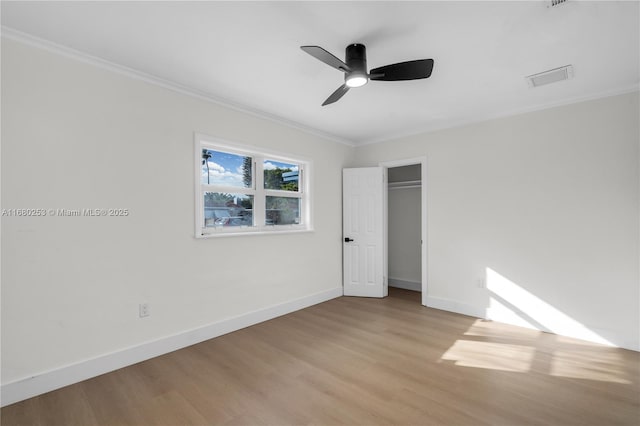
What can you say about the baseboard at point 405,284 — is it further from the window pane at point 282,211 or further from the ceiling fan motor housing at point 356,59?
the ceiling fan motor housing at point 356,59

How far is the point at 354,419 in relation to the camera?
1.92 meters

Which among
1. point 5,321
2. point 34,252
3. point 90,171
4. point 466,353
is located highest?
point 90,171

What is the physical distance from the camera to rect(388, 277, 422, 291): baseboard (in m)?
5.28

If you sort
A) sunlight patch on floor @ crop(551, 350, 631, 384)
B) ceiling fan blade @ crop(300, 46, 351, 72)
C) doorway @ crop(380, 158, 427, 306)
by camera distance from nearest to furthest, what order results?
ceiling fan blade @ crop(300, 46, 351, 72) < sunlight patch on floor @ crop(551, 350, 631, 384) < doorway @ crop(380, 158, 427, 306)

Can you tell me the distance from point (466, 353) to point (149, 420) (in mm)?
2698

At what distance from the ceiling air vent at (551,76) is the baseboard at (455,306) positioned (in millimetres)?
2744

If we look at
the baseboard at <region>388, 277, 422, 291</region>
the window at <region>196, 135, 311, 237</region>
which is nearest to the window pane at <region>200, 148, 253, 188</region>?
the window at <region>196, 135, 311, 237</region>

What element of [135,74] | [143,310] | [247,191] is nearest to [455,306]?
[247,191]

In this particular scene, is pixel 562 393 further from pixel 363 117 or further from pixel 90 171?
pixel 90 171

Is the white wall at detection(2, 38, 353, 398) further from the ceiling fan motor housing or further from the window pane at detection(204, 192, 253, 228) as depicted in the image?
the ceiling fan motor housing

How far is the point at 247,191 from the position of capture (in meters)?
3.70

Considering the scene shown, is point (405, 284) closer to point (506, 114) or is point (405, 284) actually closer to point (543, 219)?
point (543, 219)

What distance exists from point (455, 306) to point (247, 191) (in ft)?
10.6

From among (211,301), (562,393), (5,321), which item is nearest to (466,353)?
(562,393)
